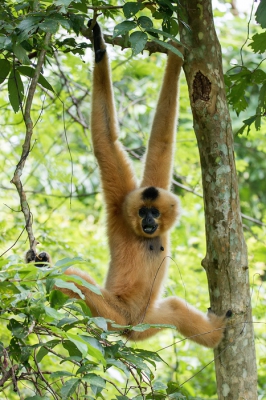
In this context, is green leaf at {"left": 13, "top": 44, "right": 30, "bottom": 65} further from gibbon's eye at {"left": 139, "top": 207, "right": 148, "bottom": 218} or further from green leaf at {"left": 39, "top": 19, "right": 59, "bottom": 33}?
gibbon's eye at {"left": 139, "top": 207, "right": 148, "bottom": 218}

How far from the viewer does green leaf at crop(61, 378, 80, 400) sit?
2.60 m

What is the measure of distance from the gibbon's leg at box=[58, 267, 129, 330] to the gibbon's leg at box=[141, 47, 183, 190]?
4.58 feet

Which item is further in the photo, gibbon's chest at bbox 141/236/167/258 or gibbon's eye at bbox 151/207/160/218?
gibbon's chest at bbox 141/236/167/258

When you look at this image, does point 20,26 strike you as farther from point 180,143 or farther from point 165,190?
point 180,143

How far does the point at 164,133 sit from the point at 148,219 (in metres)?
0.96

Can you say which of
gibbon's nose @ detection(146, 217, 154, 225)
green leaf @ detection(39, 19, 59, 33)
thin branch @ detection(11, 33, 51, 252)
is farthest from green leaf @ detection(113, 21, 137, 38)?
gibbon's nose @ detection(146, 217, 154, 225)

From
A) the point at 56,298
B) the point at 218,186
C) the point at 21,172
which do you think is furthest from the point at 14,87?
the point at 56,298

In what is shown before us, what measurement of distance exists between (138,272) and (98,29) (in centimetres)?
258

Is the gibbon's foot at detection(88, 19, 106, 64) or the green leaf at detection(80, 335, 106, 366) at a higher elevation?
the gibbon's foot at detection(88, 19, 106, 64)

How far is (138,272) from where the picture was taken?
5680 millimetres

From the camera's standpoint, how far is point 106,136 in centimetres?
552

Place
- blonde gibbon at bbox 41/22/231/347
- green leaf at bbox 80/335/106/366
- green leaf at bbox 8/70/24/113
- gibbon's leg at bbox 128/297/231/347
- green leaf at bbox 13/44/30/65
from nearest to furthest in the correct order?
green leaf at bbox 80/335/106/366, green leaf at bbox 13/44/30/65, green leaf at bbox 8/70/24/113, gibbon's leg at bbox 128/297/231/347, blonde gibbon at bbox 41/22/231/347

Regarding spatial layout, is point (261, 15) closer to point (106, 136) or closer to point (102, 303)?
point (106, 136)

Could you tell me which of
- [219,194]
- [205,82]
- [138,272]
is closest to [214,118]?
[205,82]
